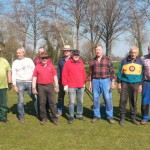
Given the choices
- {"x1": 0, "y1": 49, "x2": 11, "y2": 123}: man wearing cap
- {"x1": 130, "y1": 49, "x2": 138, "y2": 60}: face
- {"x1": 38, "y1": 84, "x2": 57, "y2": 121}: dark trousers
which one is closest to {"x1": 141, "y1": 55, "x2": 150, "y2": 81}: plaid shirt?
{"x1": 130, "y1": 49, "x2": 138, "y2": 60}: face

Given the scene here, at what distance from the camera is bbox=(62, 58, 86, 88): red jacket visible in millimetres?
4695

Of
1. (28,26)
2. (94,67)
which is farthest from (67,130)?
(28,26)

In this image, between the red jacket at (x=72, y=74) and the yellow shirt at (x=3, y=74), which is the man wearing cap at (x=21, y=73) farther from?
Answer: the red jacket at (x=72, y=74)

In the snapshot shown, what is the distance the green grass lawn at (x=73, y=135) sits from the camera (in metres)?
3.62

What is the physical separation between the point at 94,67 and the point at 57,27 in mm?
10068

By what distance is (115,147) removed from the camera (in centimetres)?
359

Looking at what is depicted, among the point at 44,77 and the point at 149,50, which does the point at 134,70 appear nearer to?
the point at 149,50

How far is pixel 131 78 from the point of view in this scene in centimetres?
458

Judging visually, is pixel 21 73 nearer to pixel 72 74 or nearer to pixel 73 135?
pixel 72 74

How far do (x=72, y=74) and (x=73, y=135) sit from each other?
1.47 meters

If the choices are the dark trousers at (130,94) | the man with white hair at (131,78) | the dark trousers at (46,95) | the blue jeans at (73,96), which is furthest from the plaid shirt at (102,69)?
the dark trousers at (46,95)

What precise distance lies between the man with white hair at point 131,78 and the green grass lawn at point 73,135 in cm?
50

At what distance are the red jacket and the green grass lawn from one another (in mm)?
1048

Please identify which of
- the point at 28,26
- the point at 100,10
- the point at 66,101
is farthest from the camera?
the point at 28,26
